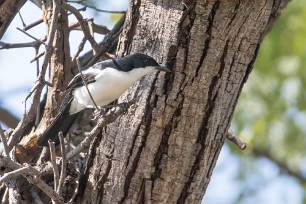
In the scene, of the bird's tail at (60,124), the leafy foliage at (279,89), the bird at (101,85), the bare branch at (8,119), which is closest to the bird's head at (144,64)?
the bird at (101,85)

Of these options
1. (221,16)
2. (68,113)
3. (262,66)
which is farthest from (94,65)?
(262,66)

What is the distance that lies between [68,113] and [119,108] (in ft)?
1.92

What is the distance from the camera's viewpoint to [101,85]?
411 centimetres

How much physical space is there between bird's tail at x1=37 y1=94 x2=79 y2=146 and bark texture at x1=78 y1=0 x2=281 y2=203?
41 cm

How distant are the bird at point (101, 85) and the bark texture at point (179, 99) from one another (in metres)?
0.08

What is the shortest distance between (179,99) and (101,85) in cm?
50

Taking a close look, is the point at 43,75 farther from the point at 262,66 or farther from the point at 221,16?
the point at 262,66

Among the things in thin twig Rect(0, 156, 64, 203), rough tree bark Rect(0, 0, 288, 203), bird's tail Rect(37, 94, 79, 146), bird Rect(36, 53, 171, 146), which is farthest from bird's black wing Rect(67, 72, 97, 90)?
thin twig Rect(0, 156, 64, 203)

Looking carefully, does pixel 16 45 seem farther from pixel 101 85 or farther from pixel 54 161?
pixel 54 161

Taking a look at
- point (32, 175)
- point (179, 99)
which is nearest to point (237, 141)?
point (179, 99)

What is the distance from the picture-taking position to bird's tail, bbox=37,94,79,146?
14.2 ft

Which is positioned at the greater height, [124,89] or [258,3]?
[258,3]

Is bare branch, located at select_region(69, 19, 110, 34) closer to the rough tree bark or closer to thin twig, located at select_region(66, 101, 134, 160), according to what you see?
the rough tree bark

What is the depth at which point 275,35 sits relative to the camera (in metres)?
7.12
